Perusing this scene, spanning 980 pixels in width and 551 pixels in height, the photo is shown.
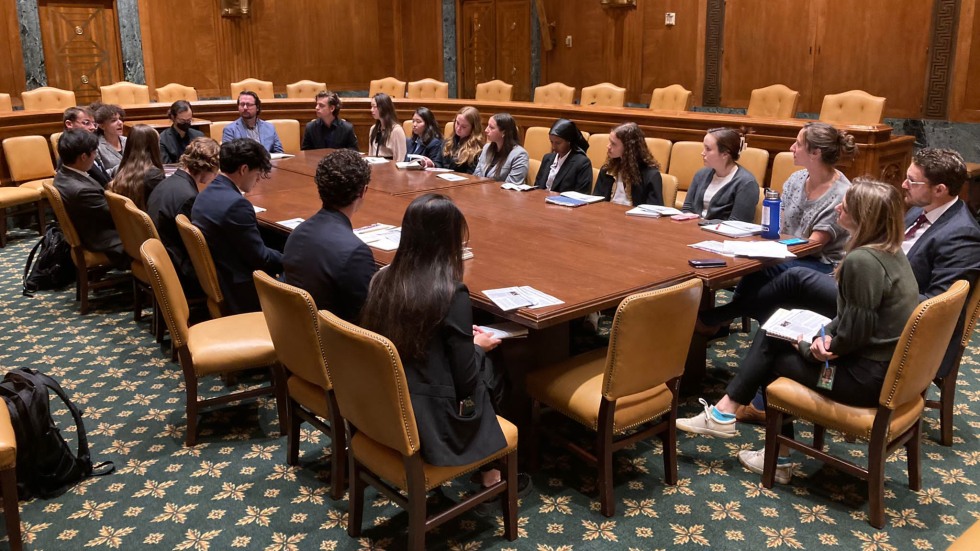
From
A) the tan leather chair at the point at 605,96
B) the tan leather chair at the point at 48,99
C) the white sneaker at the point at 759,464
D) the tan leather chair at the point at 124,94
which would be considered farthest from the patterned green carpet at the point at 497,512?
the tan leather chair at the point at 124,94

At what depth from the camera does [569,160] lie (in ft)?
18.5

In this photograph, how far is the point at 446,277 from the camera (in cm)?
253

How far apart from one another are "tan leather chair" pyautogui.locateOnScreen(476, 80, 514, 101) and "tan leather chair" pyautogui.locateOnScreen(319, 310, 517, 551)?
7.52m

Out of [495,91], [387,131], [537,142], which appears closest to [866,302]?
[537,142]

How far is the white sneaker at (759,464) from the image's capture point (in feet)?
10.6

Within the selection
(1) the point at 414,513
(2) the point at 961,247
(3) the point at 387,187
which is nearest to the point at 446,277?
(1) the point at 414,513

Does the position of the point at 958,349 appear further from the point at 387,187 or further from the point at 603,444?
the point at 387,187

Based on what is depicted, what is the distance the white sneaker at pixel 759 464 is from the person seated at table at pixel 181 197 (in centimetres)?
298

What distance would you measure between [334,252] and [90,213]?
2.91 metres

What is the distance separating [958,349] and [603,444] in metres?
1.58

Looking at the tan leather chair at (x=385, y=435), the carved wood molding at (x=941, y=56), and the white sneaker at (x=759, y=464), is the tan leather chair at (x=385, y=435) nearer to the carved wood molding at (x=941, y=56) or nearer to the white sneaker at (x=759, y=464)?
the white sneaker at (x=759, y=464)

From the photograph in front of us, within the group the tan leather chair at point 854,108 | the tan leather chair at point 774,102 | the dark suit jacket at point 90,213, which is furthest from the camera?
the tan leather chair at point 774,102

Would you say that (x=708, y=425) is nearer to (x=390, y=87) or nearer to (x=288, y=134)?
(x=288, y=134)

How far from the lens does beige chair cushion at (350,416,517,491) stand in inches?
102
